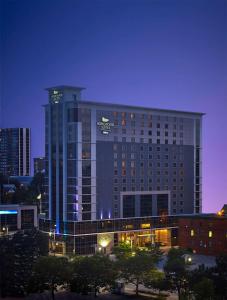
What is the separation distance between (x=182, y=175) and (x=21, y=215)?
374 cm

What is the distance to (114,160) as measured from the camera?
1026cm

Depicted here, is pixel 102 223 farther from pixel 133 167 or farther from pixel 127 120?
pixel 127 120

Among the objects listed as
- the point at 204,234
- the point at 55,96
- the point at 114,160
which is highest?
the point at 55,96

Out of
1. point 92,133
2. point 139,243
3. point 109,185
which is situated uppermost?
point 92,133

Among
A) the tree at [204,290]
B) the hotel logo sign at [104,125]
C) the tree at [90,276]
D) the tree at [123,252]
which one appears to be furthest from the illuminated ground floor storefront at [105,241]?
the tree at [204,290]

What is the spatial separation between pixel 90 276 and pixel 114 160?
4.46 meters

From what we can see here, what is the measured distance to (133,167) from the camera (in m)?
10.5

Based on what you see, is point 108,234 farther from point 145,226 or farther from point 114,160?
point 114,160

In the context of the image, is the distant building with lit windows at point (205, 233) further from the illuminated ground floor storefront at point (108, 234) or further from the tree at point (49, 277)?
the tree at point (49, 277)

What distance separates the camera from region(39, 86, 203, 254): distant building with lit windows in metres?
9.80

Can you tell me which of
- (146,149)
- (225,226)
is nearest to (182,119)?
(146,149)

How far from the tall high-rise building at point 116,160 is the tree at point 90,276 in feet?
11.9

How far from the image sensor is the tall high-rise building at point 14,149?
16.5 metres

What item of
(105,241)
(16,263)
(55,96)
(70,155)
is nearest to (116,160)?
(70,155)
